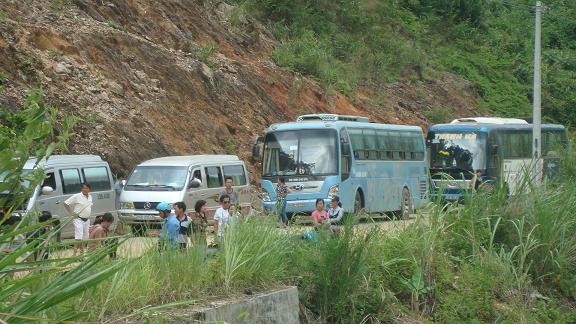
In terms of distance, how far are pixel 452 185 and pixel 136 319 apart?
933cm

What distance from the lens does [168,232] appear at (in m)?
11.3

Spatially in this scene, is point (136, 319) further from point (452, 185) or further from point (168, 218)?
point (452, 185)

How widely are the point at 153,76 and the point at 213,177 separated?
7.95 m

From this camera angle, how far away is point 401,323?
13.5 meters

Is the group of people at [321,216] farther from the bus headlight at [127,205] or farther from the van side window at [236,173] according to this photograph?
the van side window at [236,173]

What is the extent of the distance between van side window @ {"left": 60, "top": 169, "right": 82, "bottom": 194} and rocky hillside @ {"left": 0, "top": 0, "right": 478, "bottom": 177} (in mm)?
3383

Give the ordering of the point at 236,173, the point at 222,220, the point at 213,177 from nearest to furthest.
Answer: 1. the point at 222,220
2. the point at 213,177
3. the point at 236,173

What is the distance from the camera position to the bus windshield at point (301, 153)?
87.1 ft

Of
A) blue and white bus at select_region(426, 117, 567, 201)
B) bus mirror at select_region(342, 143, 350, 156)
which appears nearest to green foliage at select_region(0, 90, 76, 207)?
bus mirror at select_region(342, 143, 350, 156)

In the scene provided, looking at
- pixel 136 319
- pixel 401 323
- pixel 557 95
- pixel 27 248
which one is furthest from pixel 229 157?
pixel 557 95

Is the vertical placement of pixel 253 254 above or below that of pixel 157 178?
below

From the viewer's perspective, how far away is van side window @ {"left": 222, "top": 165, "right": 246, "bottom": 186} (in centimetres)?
2539

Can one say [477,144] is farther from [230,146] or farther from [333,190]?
[333,190]

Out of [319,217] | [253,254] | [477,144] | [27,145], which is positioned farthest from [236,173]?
[27,145]
